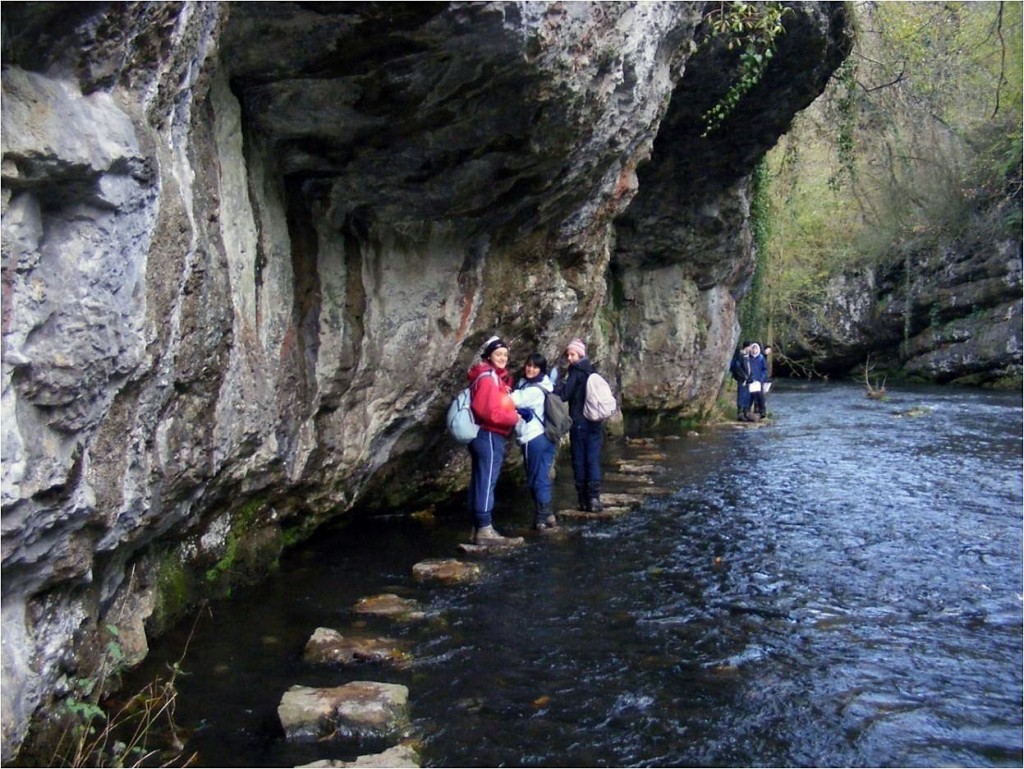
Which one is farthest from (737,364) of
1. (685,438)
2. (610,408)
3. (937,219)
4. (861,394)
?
(937,219)

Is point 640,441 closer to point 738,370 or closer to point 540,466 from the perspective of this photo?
point 738,370

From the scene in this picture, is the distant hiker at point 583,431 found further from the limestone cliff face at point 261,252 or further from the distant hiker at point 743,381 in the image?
the distant hiker at point 743,381

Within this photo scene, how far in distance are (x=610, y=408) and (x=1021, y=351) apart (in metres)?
22.4

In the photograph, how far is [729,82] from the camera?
1218 centimetres

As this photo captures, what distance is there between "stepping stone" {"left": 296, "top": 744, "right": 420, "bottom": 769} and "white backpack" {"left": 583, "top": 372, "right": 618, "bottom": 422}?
601cm

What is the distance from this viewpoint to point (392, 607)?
22.6 feet

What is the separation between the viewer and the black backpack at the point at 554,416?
9820 millimetres

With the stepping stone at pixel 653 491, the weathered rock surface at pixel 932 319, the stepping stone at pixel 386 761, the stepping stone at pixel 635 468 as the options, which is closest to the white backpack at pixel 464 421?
the stepping stone at pixel 653 491

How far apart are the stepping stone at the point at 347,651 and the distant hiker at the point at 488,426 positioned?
120 inches

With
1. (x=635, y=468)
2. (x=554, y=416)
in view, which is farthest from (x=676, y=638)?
(x=635, y=468)

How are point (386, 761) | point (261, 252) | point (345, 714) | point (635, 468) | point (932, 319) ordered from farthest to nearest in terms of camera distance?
point (932, 319), point (635, 468), point (261, 252), point (345, 714), point (386, 761)

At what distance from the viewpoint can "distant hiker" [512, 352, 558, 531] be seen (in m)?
9.78

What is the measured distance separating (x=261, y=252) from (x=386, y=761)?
3.63 meters

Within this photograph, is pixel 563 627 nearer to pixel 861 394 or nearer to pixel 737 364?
pixel 737 364
